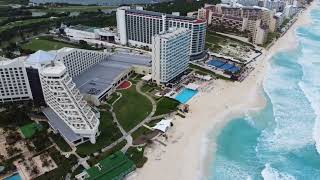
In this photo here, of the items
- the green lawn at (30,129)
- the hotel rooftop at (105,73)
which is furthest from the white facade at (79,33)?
the green lawn at (30,129)

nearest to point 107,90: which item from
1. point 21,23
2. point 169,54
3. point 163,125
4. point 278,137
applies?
point 169,54

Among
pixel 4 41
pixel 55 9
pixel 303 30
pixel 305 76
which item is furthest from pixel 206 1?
pixel 4 41

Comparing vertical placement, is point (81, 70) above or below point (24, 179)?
above

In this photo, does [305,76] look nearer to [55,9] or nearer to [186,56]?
[186,56]

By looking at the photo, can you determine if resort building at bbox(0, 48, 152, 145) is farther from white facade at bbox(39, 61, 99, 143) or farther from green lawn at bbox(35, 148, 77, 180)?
green lawn at bbox(35, 148, 77, 180)

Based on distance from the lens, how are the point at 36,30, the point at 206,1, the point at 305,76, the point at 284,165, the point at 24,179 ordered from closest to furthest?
the point at 24,179, the point at 284,165, the point at 305,76, the point at 36,30, the point at 206,1

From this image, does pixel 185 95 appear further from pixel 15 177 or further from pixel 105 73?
pixel 15 177
